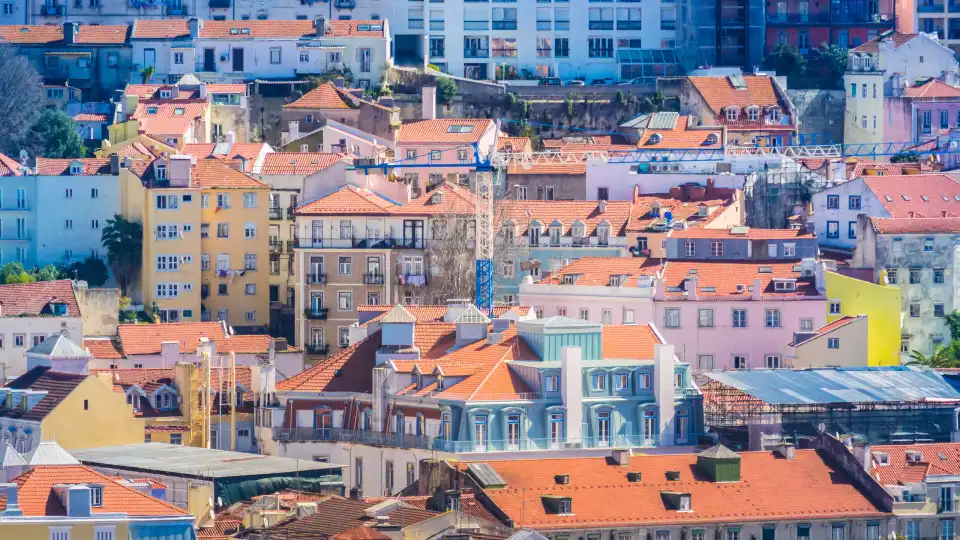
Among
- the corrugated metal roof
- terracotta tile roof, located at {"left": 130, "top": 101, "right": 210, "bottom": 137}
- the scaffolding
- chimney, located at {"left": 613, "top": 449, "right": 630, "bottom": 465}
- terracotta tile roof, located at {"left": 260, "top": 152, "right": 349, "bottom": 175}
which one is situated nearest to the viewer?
chimney, located at {"left": 613, "top": 449, "right": 630, "bottom": 465}

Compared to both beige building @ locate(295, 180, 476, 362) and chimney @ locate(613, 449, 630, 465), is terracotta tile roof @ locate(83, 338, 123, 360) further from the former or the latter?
chimney @ locate(613, 449, 630, 465)

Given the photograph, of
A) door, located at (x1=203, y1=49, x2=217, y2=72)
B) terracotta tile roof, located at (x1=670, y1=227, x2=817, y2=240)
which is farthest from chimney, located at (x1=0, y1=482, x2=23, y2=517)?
door, located at (x1=203, y1=49, x2=217, y2=72)

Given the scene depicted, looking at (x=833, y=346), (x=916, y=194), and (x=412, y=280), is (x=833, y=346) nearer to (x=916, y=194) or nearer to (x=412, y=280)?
(x=916, y=194)

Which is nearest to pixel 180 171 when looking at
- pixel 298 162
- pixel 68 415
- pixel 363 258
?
pixel 298 162

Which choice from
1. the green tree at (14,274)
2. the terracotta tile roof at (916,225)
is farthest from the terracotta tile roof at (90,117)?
the terracotta tile roof at (916,225)

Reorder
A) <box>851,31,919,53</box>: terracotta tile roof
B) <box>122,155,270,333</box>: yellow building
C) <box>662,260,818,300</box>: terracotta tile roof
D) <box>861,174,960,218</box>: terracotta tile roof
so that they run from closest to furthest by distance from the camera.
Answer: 1. <box>662,260,818,300</box>: terracotta tile roof
2. <box>122,155,270,333</box>: yellow building
3. <box>861,174,960,218</box>: terracotta tile roof
4. <box>851,31,919,53</box>: terracotta tile roof

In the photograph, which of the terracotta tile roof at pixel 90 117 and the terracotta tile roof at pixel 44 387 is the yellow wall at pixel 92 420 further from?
the terracotta tile roof at pixel 90 117

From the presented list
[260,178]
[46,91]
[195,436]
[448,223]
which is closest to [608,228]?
[448,223]

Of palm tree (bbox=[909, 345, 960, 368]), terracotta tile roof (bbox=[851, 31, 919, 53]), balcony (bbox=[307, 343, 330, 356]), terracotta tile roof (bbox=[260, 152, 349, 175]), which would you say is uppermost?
terracotta tile roof (bbox=[851, 31, 919, 53])
